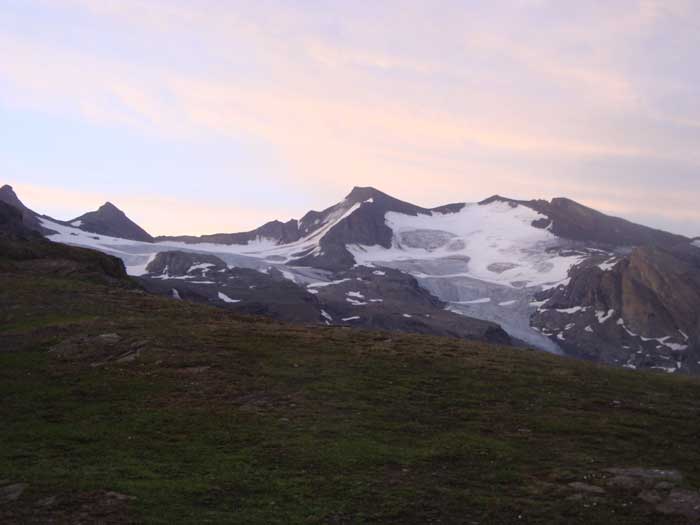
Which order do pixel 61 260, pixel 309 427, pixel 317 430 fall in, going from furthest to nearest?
pixel 61 260
pixel 309 427
pixel 317 430

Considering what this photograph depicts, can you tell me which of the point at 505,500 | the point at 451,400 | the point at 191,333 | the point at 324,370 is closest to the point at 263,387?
the point at 324,370

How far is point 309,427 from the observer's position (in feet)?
93.8

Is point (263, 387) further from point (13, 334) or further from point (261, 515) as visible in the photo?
point (13, 334)

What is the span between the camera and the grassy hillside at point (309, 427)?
851 inches

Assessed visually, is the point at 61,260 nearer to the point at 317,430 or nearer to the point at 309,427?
the point at 309,427

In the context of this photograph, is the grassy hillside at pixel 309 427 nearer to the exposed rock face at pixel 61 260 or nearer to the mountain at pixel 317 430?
the mountain at pixel 317 430

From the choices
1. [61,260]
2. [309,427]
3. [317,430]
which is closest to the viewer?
[317,430]

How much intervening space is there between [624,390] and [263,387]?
17274 mm

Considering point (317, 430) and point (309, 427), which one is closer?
point (317, 430)

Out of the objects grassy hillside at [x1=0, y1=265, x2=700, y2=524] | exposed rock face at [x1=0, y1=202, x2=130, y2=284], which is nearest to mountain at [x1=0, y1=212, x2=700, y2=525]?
grassy hillside at [x1=0, y1=265, x2=700, y2=524]

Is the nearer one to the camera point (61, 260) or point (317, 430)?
point (317, 430)

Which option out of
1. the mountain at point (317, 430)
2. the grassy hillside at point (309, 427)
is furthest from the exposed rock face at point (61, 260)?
the mountain at point (317, 430)

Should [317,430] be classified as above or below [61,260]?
below

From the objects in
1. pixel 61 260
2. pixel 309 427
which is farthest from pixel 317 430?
pixel 61 260
